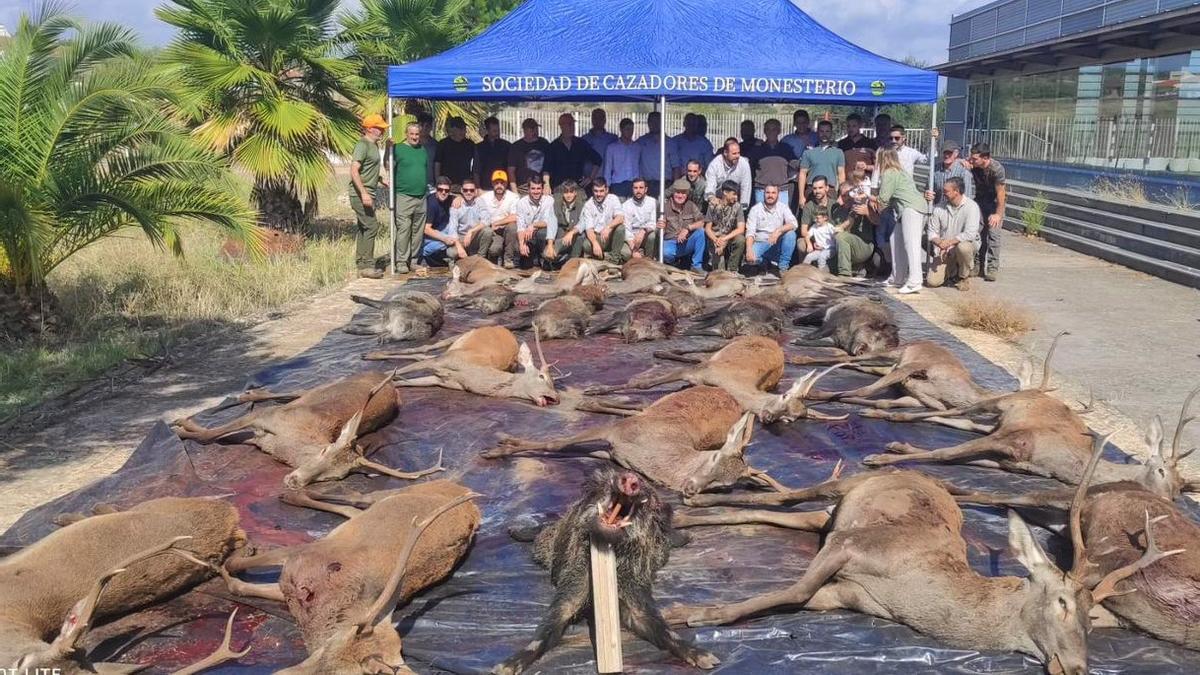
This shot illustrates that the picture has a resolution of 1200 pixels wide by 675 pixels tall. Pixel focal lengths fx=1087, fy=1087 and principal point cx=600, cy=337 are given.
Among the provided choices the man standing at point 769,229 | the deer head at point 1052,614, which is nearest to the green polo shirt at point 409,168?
the man standing at point 769,229

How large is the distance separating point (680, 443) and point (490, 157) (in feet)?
31.3

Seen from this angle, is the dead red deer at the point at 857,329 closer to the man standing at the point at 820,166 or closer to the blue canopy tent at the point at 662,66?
the blue canopy tent at the point at 662,66

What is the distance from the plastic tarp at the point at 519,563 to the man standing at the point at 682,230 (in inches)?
268

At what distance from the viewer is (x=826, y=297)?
1123cm

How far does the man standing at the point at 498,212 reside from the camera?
1399cm

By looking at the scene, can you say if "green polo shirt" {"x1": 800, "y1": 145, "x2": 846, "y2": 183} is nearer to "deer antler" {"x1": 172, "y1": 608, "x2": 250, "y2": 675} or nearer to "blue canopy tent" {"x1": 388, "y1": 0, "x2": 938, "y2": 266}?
"blue canopy tent" {"x1": 388, "y1": 0, "x2": 938, "y2": 266}

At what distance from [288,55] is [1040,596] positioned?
13.5m

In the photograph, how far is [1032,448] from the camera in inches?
232

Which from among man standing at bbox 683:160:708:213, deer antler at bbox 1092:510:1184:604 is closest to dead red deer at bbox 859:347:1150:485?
deer antler at bbox 1092:510:1184:604

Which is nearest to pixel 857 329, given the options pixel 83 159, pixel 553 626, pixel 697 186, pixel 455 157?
pixel 553 626

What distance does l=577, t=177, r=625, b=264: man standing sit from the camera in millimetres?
13930

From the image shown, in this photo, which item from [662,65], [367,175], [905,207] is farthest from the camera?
[367,175]

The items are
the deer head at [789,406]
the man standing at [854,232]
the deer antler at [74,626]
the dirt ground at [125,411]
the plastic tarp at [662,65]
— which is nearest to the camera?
the deer antler at [74,626]

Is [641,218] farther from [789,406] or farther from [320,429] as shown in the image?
[320,429]
